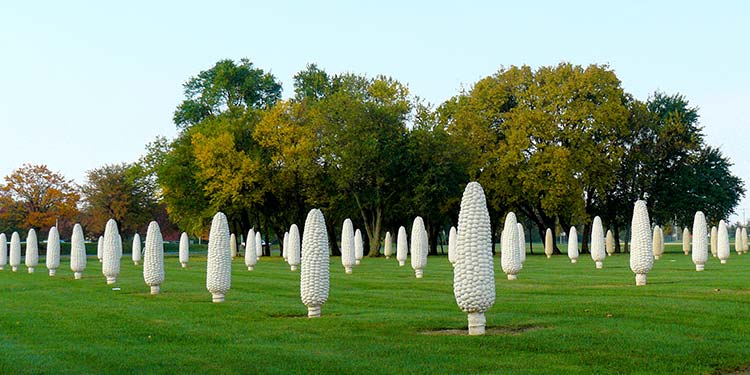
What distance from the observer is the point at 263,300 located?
25.2 meters

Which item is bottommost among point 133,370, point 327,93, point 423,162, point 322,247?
point 133,370

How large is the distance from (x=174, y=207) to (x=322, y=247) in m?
61.3

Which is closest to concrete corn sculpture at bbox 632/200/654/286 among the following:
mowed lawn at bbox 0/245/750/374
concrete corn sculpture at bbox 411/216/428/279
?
mowed lawn at bbox 0/245/750/374

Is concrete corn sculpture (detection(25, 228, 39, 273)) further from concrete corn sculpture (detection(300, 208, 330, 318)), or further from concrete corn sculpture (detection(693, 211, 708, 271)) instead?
concrete corn sculpture (detection(693, 211, 708, 271))

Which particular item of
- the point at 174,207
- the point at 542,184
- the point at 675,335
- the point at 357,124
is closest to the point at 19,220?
the point at 174,207

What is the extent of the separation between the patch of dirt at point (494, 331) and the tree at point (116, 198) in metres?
86.1

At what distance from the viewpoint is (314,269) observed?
66.7 feet

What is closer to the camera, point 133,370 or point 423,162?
point 133,370

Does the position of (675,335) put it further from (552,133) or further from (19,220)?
(19,220)

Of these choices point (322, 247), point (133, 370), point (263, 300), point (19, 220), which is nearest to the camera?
point (133, 370)

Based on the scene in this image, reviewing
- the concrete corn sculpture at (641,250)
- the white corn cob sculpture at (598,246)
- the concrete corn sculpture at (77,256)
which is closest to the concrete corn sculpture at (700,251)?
the white corn cob sculpture at (598,246)

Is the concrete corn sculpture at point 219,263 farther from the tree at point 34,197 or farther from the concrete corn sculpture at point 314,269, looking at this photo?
the tree at point 34,197

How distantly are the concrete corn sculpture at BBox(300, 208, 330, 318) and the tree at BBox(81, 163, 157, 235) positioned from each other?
81997 mm

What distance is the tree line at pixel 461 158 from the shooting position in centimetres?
6894
